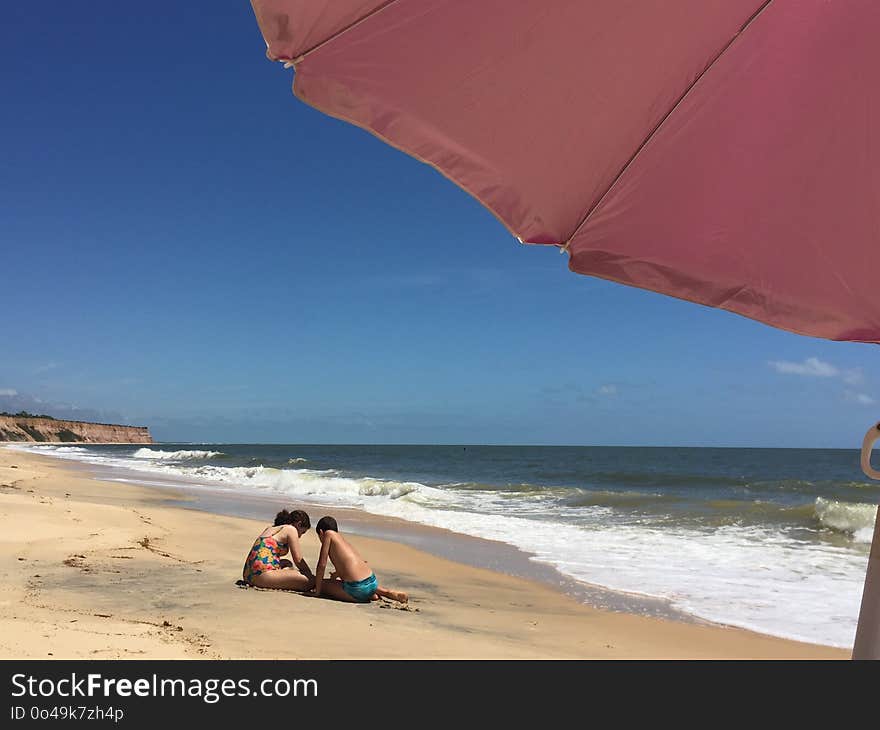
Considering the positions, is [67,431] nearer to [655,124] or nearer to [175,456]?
[175,456]

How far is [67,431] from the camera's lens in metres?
120

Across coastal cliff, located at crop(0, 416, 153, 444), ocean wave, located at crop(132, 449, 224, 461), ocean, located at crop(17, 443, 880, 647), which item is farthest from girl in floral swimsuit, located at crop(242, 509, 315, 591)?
coastal cliff, located at crop(0, 416, 153, 444)

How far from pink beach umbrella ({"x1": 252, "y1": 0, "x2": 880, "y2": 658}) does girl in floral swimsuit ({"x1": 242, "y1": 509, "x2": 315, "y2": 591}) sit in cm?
576

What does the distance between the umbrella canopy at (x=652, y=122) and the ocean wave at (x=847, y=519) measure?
15.0 m

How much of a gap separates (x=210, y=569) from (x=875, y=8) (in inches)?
319

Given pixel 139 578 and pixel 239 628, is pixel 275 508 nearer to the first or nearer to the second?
pixel 139 578

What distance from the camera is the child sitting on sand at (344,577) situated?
22.6 ft

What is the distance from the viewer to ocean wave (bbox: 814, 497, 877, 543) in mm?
15230

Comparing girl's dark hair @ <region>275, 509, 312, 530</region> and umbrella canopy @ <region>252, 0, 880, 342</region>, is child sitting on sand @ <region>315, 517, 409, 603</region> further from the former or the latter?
umbrella canopy @ <region>252, 0, 880, 342</region>
